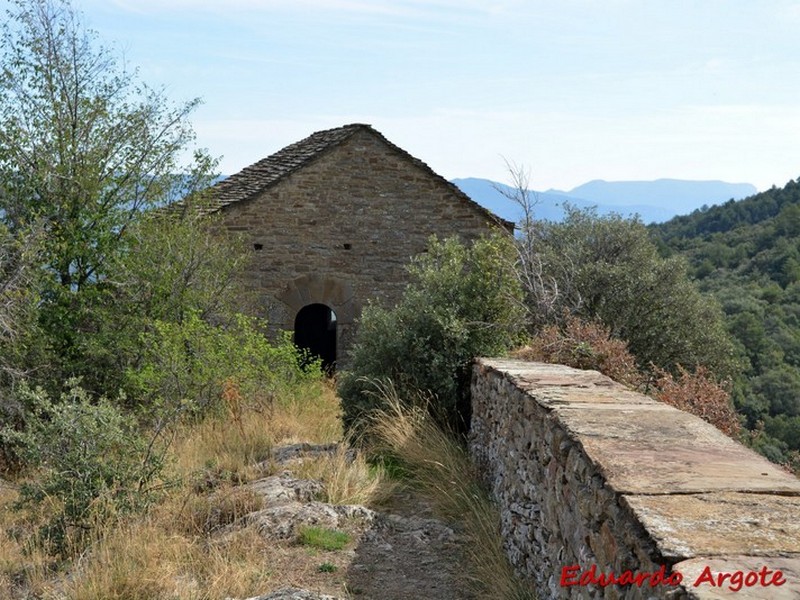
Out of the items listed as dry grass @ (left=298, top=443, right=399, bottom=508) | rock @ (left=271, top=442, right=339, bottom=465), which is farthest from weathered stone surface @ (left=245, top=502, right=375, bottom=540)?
rock @ (left=271, top=442, right=339, bottom=465)

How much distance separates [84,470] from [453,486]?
2.76 metres

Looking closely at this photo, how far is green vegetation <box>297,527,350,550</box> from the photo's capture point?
203 inches

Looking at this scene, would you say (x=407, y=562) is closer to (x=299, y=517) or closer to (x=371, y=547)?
(x=371, y=547)

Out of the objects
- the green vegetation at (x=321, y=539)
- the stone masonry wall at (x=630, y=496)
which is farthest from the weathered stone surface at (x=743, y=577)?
the green vegetation at (x=321, y=539)

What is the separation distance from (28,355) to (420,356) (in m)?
5.73

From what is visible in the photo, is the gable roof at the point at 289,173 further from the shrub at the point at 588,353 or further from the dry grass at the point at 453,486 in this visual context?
the shrub at the point at 588,353

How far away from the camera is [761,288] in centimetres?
2898

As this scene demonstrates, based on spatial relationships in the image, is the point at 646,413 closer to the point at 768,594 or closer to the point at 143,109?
the point at 768,594

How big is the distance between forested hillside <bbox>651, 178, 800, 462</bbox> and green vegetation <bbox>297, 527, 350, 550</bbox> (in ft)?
44.3

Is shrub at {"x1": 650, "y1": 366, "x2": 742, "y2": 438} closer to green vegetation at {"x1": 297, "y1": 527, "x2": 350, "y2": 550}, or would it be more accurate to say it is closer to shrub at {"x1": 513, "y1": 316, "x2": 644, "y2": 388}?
shrub at {"x1": 513, "y1": 316, "x2": 644, "y2": 388}

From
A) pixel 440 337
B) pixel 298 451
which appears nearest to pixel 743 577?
pixel 298 451

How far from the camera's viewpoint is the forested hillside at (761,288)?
2125 centimetres

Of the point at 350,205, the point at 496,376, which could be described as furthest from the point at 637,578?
the point at 350,205

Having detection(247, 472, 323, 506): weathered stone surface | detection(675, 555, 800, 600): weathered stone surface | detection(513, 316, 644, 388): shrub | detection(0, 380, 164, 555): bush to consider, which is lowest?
detection(247, 472, 323, 506): weathered stone surface
